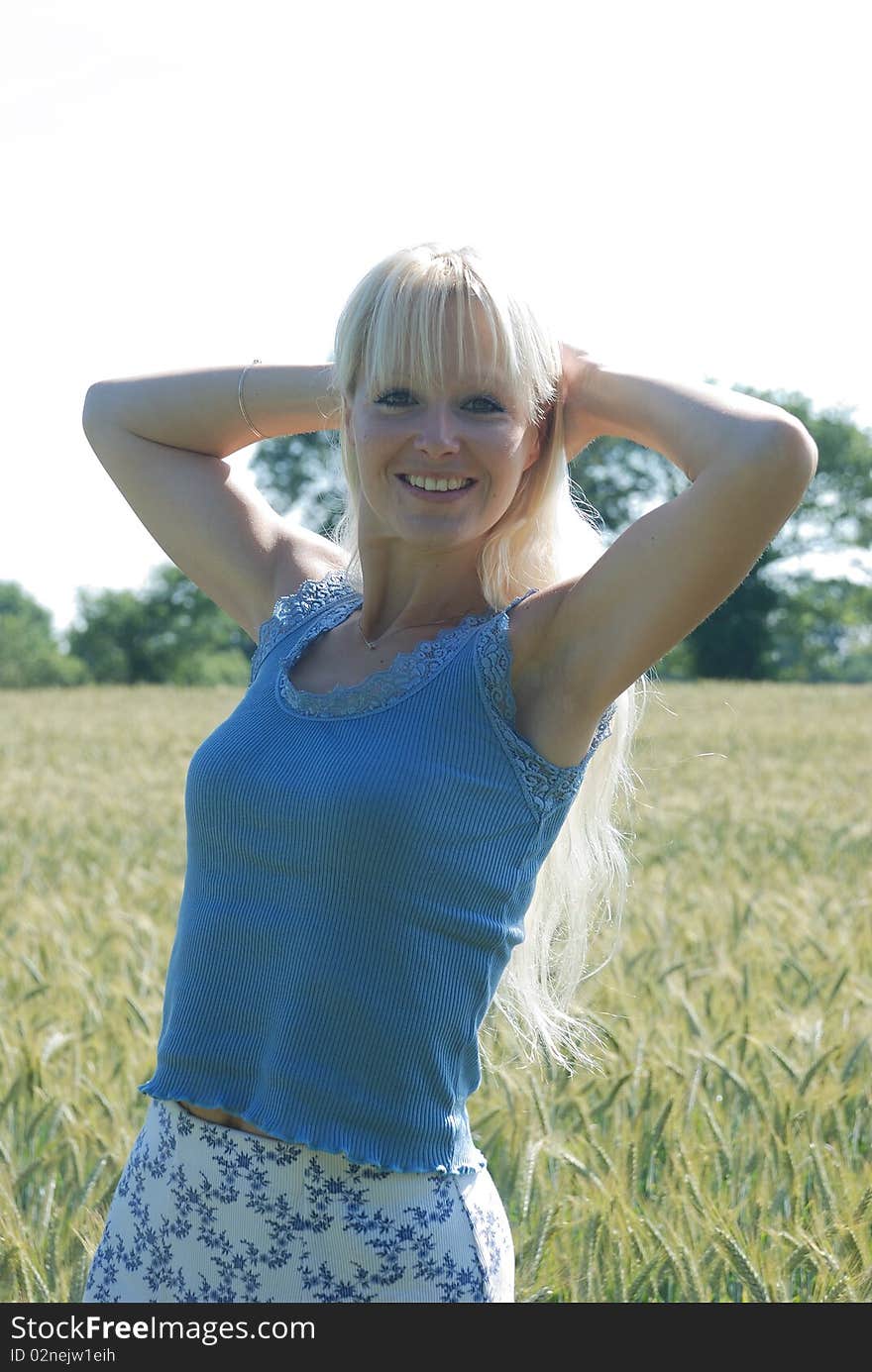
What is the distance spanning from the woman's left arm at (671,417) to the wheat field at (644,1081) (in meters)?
0.37

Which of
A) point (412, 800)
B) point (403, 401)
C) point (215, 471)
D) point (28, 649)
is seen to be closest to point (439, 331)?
point (403, 401)

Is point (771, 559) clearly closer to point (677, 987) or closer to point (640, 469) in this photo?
point (640, 469)

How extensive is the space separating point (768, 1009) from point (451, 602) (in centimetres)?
207

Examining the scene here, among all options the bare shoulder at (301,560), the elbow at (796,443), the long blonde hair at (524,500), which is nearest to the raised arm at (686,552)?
the elbow at (796,443)

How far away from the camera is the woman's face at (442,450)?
167 centimetres

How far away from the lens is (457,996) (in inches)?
63.4

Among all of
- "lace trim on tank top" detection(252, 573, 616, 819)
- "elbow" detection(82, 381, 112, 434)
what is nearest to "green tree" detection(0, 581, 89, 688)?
"elbow" detection(82, 381, 112, 434)

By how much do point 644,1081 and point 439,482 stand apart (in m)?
1.65

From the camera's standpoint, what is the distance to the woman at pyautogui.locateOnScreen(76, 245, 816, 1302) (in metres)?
1.57

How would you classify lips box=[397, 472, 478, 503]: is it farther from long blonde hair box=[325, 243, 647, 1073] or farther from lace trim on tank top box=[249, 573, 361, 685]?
lace trim on tank top box=[249, 573, 361, 685]

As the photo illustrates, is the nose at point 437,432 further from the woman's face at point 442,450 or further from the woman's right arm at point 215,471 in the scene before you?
the woman's right arm at point 215,471

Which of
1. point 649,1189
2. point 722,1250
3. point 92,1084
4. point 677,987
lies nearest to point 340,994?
point 722,1250

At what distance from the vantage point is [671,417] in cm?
168

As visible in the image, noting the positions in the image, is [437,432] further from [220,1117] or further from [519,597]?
[220,1117]
